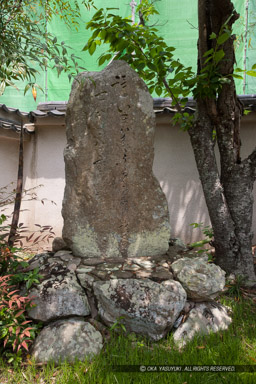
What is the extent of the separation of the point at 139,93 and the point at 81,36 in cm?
464

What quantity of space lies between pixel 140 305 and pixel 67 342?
699 millimetres

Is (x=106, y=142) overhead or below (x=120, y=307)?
overhead

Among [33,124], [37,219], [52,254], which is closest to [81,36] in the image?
[33,124]

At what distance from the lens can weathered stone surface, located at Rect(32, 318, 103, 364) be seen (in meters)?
2.49

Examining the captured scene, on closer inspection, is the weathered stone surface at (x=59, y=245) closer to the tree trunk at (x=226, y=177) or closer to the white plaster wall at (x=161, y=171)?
the tree trunk at (x=226, y=177)

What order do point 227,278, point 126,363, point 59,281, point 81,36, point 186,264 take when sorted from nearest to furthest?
point 126,363 < point 59,281 < point 186,264 < point 227,278 < point 81,36

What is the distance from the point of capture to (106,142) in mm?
3293

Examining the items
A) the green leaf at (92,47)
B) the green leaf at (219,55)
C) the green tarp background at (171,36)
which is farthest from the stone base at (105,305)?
the green tarp background at (171,36)

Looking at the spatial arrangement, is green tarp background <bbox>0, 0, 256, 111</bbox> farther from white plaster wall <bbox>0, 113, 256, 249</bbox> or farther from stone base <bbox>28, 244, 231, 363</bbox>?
stone base <bbox>28, 244, 231, 363</bbox>

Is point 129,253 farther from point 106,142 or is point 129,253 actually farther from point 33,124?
point 33,124

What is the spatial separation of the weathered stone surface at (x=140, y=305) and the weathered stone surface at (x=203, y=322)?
0.15 meters

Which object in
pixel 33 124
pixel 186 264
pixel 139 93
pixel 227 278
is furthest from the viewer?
pixel 33 124

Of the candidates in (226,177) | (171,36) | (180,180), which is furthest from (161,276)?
(171,36)

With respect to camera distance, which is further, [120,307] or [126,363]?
[120,307]
